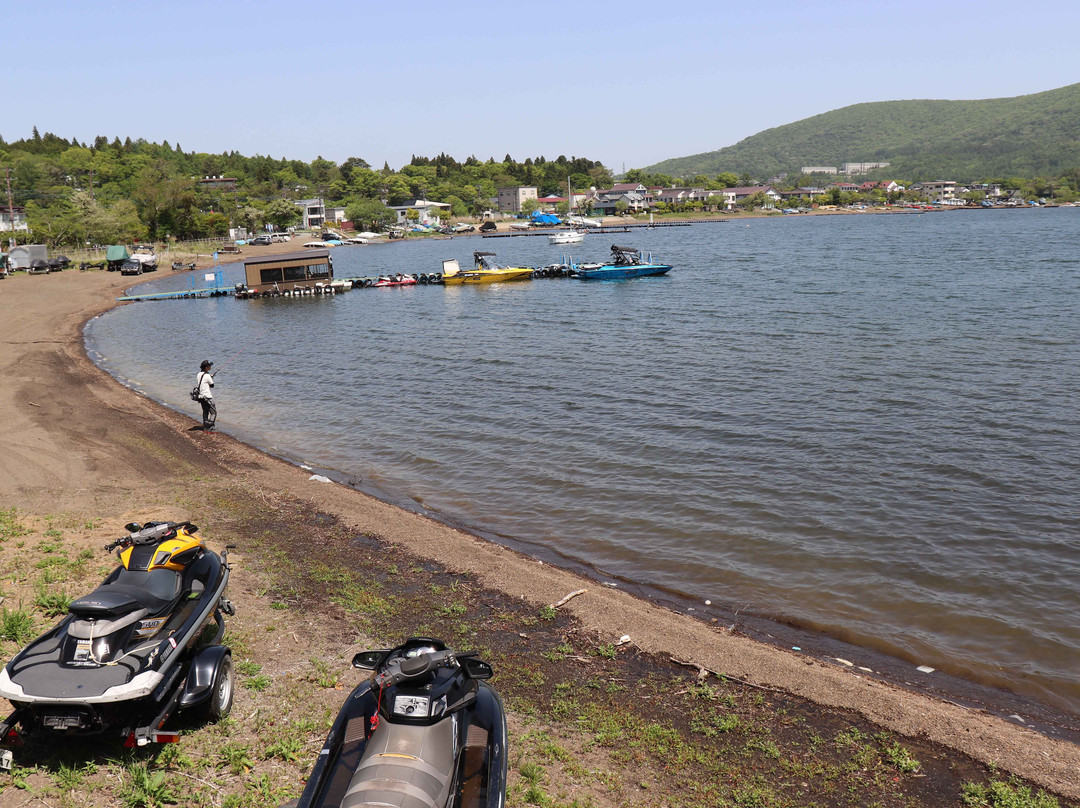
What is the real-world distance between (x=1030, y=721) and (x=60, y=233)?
113 m

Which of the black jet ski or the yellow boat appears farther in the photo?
the yellow boat

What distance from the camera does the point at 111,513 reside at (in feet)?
47.8

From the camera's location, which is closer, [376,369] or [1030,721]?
[1030,721]

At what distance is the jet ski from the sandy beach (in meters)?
2.99

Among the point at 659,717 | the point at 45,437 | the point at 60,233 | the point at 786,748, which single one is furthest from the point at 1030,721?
the point at 60,233

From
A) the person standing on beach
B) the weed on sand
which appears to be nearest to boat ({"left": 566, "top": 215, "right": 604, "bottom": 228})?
the person standing on beach

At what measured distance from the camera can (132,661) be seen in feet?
22.3

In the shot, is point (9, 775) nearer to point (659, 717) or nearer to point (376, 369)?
point (659, 717)

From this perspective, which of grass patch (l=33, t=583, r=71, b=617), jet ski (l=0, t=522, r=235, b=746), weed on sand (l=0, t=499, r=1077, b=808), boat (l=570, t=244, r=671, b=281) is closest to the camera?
jet ski (l=0, t=522, r=235, b=746)

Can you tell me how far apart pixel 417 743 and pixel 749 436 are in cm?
1787

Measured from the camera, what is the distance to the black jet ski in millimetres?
5094

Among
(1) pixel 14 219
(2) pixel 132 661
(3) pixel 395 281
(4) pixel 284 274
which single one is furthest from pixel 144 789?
(1) pixel 14 219

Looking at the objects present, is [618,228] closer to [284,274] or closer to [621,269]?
[621,269]

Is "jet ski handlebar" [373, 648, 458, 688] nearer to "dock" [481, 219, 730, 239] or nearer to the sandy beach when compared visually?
the sandy beach
